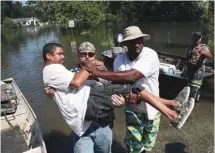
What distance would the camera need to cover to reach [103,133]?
11.3ft

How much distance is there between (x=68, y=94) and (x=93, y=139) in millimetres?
712

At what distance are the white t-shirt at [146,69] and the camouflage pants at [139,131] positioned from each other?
10 centimetres

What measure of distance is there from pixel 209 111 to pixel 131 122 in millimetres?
4980

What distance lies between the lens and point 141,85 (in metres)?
3.75

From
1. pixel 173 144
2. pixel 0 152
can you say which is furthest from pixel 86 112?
pixel 0 152

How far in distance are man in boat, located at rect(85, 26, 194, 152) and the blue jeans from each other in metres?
0.61

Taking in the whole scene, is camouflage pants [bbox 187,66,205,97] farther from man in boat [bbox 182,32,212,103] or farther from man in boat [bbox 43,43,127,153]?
man in boat [bbox 43,43,127,153]

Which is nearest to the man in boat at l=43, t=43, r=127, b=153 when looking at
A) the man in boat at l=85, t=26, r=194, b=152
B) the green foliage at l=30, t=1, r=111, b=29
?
the man in boat at l=85, t=26, r=194, b=152

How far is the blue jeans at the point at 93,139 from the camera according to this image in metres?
3.36

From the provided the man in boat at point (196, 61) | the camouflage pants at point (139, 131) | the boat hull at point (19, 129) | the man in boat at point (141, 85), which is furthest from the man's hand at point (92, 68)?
the man in boat at point (196, 61)

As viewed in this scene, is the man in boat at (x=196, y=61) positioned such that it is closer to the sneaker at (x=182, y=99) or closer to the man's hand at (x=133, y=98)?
the sneaker at (x=182, y=99)

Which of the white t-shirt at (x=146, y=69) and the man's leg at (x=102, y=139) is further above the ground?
the white t-shirt at (x=146, y=69)

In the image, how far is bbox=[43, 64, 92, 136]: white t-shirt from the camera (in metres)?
3.12

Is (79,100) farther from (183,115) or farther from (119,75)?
(183,115)
